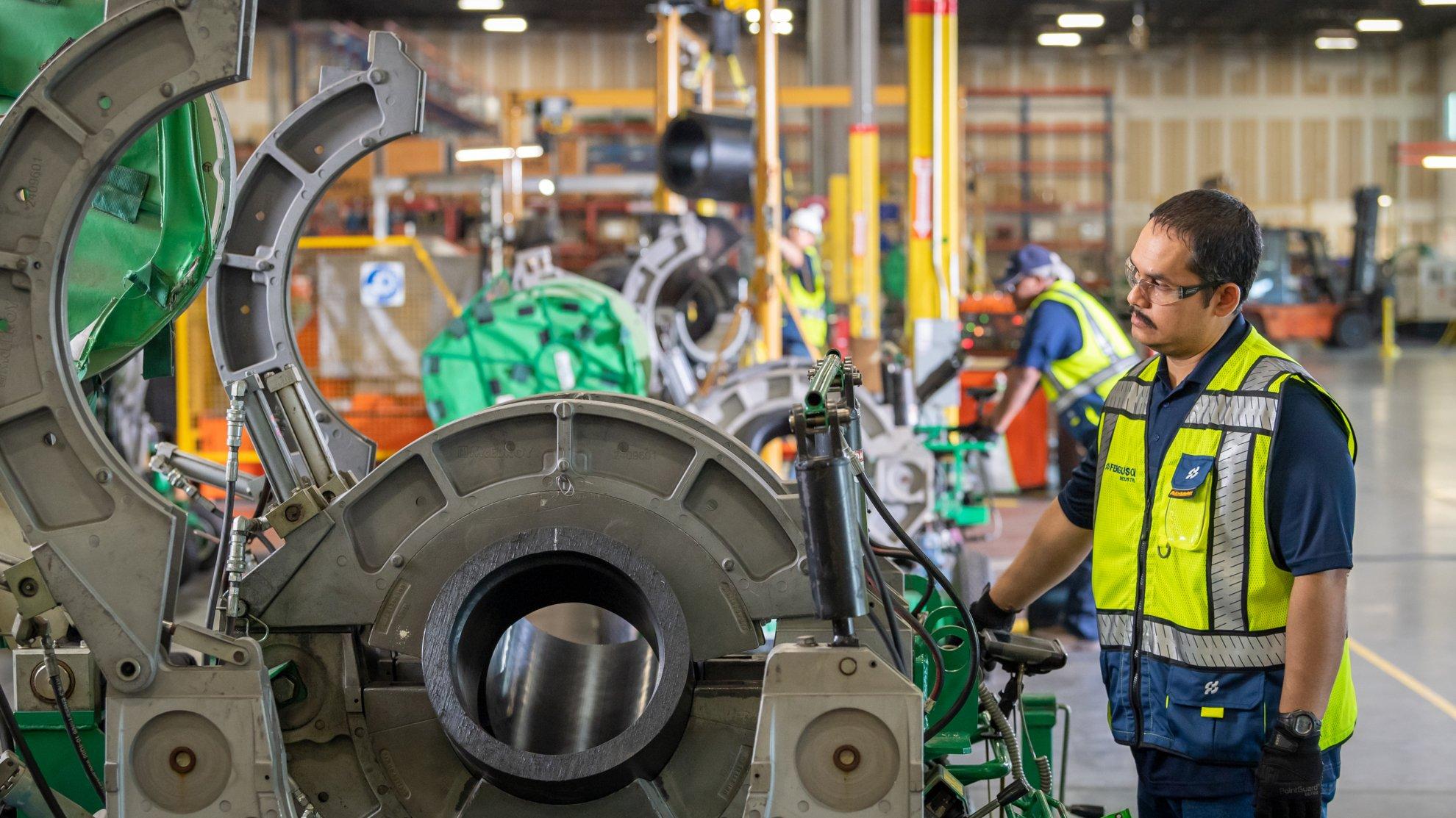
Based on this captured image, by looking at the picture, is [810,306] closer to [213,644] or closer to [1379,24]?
[213,644]

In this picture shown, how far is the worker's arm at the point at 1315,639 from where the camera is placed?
213 cm

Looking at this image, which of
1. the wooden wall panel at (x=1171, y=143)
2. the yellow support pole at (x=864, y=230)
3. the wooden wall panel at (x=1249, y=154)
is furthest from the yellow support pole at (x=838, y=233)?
the wooden wall panel at (x=1249, y=154)

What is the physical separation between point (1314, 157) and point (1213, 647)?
28295mm

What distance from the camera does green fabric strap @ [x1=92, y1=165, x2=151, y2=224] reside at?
2383mm

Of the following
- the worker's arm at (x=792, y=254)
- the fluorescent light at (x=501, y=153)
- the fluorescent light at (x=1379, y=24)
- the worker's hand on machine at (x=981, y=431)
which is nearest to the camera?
the worker's hand on machine at (x=981, y=431)

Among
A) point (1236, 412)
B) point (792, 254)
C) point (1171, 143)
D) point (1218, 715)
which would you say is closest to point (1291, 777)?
point (1218, 715)

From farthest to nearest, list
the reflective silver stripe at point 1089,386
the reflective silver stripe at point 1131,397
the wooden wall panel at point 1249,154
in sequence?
1. the wooden wall panel at point 1249,154
2. the reflective silver stripe at point 1089,386
3. the reflective silver stripe at point 1131,397

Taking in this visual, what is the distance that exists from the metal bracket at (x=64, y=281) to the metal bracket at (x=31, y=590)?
0.04m

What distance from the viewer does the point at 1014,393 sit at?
5824 millimetres

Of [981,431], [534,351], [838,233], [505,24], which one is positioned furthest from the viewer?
[505,24]

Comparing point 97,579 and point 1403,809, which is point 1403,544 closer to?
point 1403,809

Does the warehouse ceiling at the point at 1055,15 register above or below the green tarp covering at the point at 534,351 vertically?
above

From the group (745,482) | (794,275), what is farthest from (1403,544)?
(745,482)

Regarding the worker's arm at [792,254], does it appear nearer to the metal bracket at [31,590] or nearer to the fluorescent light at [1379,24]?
the metal bracket at [31,590]
